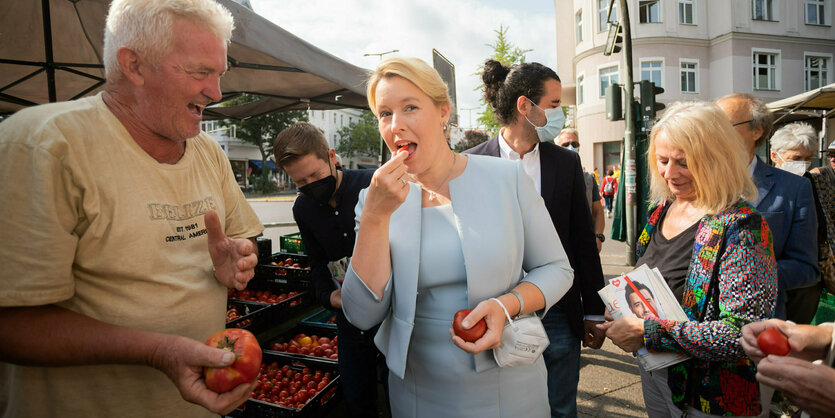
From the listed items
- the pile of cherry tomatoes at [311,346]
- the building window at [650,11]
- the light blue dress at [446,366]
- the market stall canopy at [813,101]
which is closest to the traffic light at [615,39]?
the market stall canopy at [813,101]

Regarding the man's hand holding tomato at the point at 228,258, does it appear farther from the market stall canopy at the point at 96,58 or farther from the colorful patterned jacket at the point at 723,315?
the market stall canopy at the point at 96,58

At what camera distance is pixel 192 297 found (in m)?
1.40

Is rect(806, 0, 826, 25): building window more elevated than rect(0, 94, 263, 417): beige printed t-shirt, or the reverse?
rect(806, 0, 826, 25): building window

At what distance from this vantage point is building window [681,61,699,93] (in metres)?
22.7

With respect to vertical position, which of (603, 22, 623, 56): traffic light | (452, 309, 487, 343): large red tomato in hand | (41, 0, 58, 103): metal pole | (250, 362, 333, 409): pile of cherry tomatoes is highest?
(603, 22, 623, 56): traffic light

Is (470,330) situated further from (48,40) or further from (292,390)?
(48,40)

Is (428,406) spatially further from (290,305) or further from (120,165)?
(290,305)

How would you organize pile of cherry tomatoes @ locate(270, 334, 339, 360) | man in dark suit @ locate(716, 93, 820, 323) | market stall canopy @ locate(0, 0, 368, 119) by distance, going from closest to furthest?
man in dark suit @ locate(716, 93, 820, 323), market stall canopy @ locate(0, 0, 368, 119), pile of cherry tomatoes @ locate(270, 334, 339, 360)

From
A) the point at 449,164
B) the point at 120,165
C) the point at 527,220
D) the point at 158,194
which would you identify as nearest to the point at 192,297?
the point at 158,194

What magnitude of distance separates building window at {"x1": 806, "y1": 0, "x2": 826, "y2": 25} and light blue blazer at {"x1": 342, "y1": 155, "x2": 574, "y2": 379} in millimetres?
30344

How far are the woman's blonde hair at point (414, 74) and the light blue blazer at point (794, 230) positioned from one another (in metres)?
2.06

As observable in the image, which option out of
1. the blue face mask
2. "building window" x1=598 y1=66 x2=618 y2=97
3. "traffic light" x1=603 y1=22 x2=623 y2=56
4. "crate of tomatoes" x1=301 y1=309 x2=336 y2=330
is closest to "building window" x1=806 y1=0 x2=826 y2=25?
"building window" x1=598 y1=66 x2=618 y2=97

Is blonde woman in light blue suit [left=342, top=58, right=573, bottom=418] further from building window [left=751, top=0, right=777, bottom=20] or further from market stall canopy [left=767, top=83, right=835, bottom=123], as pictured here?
building window [left=751, top=0, right=777, bottom=20]

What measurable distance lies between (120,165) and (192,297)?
473 millimetres
